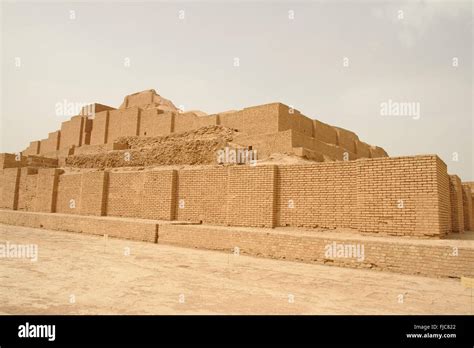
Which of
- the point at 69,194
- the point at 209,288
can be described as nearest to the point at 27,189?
the point at 69,194

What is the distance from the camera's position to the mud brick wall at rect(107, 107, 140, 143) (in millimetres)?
26484

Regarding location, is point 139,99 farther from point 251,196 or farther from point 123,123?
point 251,196

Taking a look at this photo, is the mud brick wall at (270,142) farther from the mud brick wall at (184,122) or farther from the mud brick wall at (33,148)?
the mud brick wall at (33,148)

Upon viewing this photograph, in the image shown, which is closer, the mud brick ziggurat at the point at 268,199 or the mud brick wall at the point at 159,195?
the mud brick ziggurat at the point at 268,199

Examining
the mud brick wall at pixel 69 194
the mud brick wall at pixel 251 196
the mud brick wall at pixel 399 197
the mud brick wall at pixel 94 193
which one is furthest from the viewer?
the mud brick wall at pixel 69 194

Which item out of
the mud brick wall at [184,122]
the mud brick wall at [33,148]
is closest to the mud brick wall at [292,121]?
the mud brick wall at [184,122]

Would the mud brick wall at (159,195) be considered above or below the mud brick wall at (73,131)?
below

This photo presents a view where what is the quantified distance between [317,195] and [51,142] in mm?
34261

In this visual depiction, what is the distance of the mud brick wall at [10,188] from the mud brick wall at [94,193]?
6.89 meters

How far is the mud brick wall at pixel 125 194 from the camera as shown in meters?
13.0

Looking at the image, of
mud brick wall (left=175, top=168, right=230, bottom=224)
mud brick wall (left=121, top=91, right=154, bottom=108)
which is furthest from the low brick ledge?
mud brick wall (left=121, top=91, right=154, bottom=108)

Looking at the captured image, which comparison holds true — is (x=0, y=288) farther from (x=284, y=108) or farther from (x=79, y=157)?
(x=79, y=157)

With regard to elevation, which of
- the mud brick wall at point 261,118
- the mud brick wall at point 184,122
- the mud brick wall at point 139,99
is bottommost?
the mud brick wall at point 261,118
